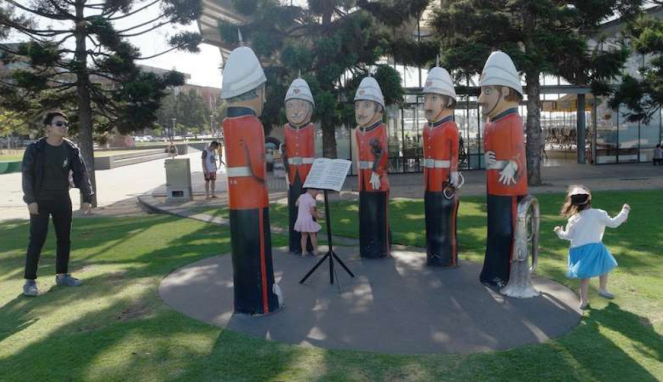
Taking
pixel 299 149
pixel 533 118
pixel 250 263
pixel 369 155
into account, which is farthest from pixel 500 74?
pixel 533 118

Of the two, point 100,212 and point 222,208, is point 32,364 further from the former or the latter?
point 100,212

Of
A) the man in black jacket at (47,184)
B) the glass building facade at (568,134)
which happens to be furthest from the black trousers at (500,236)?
the glass building facade at (568,134)

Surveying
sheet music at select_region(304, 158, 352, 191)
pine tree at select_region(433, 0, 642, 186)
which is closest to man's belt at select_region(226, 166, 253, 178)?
sheet music at select_region(304, 158, 352, 191)

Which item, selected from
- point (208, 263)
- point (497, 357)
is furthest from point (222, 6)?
point (497, 357)

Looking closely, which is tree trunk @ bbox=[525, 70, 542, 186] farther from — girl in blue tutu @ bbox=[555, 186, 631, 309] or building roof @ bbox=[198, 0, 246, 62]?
girl in blue tutu @ bbox=[555, 186, 631, 309]

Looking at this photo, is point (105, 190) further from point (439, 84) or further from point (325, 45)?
point (439, 84)

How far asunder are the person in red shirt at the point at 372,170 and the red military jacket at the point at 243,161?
2431 mm

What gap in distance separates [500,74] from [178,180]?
39.2 ft

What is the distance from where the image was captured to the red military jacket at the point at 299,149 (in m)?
7.98

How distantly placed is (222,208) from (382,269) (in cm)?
734

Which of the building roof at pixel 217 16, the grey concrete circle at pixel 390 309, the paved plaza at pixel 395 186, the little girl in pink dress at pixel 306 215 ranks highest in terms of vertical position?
the building roof at pixel 217 16

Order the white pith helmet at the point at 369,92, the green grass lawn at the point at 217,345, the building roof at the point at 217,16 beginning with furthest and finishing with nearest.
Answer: the building roof at the point at 217,16, the white pith helmet at the point at 369,92, the green grass lawn at the point at 217,345

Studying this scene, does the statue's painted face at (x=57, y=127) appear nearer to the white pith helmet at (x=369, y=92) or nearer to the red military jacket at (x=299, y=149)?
the red military jacket at (x=299, y=149)

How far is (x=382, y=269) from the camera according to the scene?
689 cm
